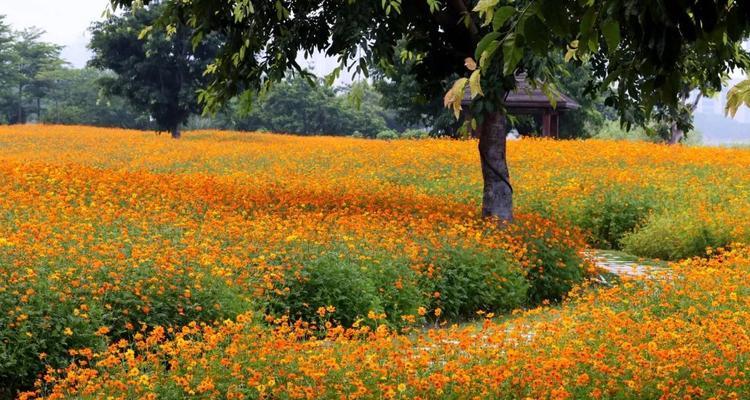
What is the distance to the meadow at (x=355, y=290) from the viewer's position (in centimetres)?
617

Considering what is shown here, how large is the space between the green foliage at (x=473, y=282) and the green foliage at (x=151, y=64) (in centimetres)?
2741

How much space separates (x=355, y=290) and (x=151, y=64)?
2973 cm

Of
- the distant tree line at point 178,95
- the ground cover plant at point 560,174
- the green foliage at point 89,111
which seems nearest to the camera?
the ground cover plant at point 560,174

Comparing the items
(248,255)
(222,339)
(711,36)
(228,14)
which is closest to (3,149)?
(228,14)

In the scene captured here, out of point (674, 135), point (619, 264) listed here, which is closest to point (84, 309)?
point (619, 264)

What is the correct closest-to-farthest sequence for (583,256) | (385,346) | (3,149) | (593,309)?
(385,346) → (593,309) → (583,256) → (3,149)

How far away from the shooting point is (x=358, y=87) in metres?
11.7

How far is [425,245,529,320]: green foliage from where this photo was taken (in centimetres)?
1056

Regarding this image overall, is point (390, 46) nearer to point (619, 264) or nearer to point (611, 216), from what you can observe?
point (619, 264)

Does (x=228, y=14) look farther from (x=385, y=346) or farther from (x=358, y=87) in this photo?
(x=385, y=346)

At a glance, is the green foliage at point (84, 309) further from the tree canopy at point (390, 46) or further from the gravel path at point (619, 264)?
the gravel path at point (619, 264)

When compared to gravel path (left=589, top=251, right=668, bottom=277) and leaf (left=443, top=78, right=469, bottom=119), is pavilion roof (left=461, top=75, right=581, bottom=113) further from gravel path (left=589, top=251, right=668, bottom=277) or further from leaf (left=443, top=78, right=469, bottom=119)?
leaf (left=443, top=78, right=469, bottom=119)

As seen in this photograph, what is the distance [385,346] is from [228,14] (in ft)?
27.6

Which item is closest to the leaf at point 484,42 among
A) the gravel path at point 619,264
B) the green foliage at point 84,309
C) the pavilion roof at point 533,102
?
the green foliage at point 84,309
